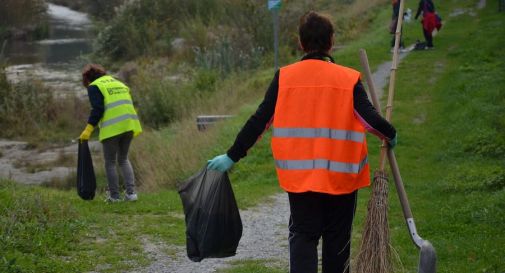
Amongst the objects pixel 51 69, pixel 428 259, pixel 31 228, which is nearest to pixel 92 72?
pixel 31 228

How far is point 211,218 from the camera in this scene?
515cm

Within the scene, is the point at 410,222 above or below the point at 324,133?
below

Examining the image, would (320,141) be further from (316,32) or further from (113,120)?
(113,120)

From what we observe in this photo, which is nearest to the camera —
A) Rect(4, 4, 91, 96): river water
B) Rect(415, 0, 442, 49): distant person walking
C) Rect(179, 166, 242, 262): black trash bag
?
Rect(179, 166, 242, 262): black trash bag

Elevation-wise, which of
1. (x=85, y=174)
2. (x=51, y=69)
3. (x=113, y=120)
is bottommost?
(x=51, y=69)

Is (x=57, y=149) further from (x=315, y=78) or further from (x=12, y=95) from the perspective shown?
(x=315, y=78)

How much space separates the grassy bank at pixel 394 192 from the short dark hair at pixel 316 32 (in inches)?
89.3

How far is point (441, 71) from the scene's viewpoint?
1889 cm

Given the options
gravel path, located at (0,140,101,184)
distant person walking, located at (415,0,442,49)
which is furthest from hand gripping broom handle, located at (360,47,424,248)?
distant person walking, located at (415,0,442,49)

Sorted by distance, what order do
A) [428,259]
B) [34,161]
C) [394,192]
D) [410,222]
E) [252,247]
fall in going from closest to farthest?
1. [428,259]
2. [410,222]
3. [252,247]
4. [394,192]
5. [34,161]

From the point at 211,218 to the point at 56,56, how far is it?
3312 cm

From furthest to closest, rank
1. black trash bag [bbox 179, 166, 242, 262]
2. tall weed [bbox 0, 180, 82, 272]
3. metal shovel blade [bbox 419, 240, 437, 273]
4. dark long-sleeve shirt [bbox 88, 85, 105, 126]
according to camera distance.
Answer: dark long-sleeve shirt [bbox 88, 85, 105, 126], tall weed [bbox 0, 180, 82, 272], black trash bag [bbox 179, 166, 242, 262], metal shovel blade [bbox 419, 240, 437, 273]

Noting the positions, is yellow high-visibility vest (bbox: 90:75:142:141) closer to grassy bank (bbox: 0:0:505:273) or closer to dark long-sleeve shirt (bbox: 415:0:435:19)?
grassy bank (bbox: 0:0:505:273)

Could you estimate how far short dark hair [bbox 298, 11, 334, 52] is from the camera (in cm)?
467
